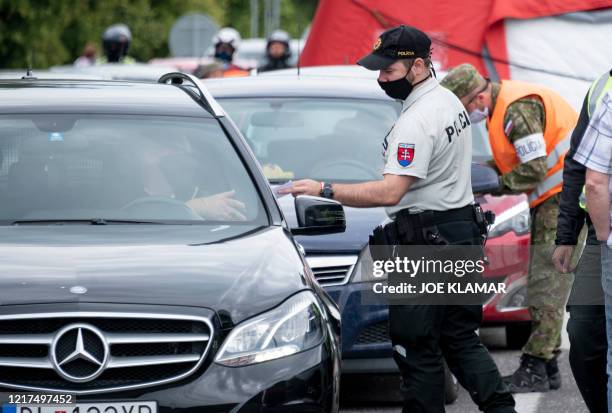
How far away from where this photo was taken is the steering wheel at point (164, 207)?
6.11 meters

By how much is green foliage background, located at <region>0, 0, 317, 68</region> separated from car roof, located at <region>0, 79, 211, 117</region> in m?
11.3

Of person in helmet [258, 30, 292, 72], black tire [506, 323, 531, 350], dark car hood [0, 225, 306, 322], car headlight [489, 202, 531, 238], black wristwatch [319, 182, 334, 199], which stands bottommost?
person in helmet [258, 30, 292, 72]

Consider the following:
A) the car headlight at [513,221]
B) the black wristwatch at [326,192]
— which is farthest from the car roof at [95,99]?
the car headlight at [513,221]

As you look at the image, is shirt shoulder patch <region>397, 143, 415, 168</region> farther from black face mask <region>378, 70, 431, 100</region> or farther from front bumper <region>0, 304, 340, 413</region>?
front bumper <region>0, 304, 340, 413</region>

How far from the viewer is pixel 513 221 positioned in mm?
8711

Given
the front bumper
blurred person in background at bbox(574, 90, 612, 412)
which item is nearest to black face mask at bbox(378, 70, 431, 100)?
blurred person in background at bbox(574, 90, 612, 412)

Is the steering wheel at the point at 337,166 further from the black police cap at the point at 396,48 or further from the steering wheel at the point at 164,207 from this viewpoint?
the steering wheel at the point at 164,207

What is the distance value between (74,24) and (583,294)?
32536 millimetres

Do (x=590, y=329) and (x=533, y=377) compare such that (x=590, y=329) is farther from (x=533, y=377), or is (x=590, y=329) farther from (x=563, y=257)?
(x=533, y=377)

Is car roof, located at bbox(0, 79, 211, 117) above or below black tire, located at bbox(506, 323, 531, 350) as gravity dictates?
above

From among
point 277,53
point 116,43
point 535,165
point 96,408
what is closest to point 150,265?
Answer: point 96,408

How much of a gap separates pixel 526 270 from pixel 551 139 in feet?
2.81

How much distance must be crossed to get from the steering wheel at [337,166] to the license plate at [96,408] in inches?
142

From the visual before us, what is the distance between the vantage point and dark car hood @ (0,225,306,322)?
513 centimetres
